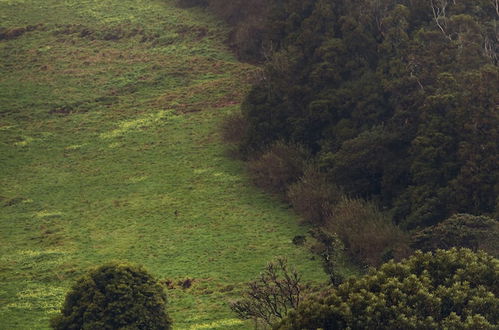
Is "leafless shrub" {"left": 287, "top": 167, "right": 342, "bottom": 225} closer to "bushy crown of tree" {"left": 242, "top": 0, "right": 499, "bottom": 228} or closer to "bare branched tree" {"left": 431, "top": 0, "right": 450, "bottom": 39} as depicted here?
"bushy crown of tree" {"left": 242, "top": 0, "right": 499, "bottom": 228}

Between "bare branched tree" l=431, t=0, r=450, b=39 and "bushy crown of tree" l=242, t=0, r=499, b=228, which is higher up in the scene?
"bare branched tree" l=431, t=0, r=450, b=39

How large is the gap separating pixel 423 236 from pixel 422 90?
36.9 feet

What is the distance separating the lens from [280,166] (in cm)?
5372

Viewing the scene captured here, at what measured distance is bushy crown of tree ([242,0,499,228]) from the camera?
147 feet

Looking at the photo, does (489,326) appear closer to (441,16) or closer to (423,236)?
(423,236)

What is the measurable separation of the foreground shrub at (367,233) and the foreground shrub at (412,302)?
35.6 ft

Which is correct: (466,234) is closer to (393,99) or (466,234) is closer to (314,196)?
(314,196)

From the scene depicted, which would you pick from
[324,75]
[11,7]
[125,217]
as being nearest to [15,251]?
[125,217]

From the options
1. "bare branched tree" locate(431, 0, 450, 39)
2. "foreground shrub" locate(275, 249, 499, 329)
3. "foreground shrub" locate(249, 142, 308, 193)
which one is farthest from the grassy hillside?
"bare branched tree" locate(431, 0, 450, 39)

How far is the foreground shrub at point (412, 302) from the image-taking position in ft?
92.4

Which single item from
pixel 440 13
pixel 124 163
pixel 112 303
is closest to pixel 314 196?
pixel 440 13

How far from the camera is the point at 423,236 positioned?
40.7 meters

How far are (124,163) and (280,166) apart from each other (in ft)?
43.2

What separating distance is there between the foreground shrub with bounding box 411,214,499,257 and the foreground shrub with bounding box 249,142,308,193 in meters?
13.7
